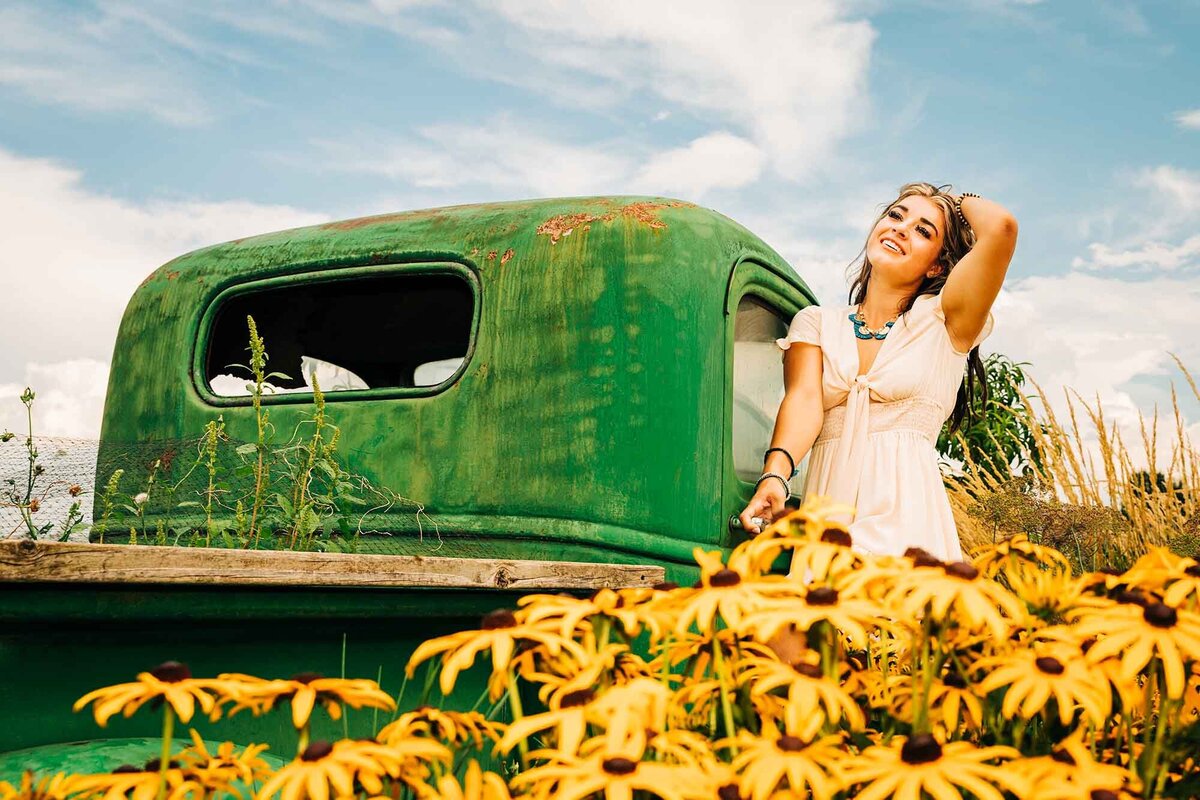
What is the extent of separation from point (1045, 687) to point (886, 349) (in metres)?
1.75

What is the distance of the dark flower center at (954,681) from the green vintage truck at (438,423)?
33.6 inches

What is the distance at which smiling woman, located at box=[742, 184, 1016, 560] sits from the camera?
2.63 m

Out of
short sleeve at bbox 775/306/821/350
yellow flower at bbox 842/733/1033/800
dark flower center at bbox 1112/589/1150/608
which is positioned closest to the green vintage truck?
short sleeve at bbox 775/306/821/350

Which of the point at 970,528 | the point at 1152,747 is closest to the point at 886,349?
the point at 1152,747

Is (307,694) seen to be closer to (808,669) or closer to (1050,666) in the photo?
(808,669)

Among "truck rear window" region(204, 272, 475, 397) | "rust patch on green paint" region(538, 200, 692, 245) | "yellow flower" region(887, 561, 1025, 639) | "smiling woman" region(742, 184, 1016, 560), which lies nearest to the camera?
"yellow flower" region(887, 561, 1025, 639)

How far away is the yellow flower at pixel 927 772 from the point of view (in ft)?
3.25

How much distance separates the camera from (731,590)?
3.88ft

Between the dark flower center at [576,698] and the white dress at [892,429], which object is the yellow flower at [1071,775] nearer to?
the dark flower center at [576,698]

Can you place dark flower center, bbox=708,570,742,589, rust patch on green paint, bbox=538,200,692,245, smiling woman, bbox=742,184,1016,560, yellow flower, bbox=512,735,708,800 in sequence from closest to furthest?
yellow flower, bbox=512,735,708,800, dark flower center, bbox=708,570,742,589, smiling woman, bbox=742,184,1016,560, rust patch on green paint, bbox=538,200,692,245

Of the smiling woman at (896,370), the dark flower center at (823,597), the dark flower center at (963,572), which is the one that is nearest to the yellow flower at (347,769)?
the dark flower center at (823,597)

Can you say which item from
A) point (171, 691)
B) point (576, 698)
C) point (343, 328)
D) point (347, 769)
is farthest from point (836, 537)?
point (343, 328)

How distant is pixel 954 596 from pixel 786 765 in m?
0.26

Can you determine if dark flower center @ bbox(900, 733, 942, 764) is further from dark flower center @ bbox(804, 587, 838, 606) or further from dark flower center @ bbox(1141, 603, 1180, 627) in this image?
dark flower center @ bbox(1141, 603, 1180, 627)
